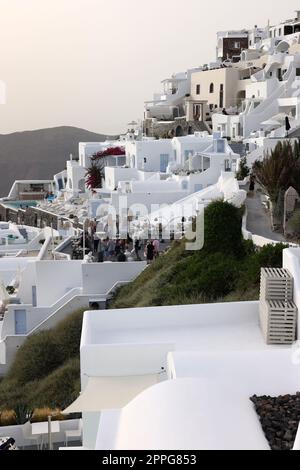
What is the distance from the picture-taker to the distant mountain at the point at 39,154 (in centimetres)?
8656

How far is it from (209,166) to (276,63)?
18.9 meters

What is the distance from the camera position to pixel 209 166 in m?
27.4

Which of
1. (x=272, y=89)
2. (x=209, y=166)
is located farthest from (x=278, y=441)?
(x=272, y=89)

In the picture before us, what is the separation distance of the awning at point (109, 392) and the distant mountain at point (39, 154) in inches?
3061

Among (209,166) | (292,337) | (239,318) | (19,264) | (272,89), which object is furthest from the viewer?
(272,89)

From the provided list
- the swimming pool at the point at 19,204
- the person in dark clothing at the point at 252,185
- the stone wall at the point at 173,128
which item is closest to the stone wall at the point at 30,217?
the swimming pool at the point at 19,204

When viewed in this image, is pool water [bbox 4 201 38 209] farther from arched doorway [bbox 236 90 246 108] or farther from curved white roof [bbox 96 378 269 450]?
curved white roof [bbox 96 378 269 450]

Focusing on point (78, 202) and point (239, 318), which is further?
point (78, 202)

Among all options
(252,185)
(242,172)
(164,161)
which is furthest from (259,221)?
(164,161)

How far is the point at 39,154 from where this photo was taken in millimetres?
88938

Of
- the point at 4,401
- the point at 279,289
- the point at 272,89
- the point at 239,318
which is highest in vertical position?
the point at 272,89

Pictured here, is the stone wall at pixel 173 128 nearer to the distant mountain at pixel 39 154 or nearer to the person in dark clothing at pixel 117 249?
the person in dark clothing at pixel 117 249

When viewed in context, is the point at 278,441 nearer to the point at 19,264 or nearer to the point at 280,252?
the point at 280,252

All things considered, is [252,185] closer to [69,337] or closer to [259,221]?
[259,221]
